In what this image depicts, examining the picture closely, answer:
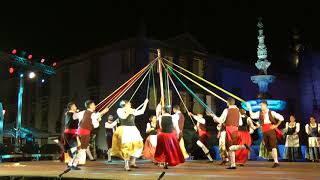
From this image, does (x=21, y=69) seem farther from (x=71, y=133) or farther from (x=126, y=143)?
(x=126, y=143)

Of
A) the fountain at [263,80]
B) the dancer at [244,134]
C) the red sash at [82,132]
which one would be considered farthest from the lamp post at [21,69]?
the fountain at [263,80]

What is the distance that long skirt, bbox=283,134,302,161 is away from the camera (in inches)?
688

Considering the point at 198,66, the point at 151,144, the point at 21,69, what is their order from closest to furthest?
the point at 151,144 < the point at 21,69 < the point at 198,66

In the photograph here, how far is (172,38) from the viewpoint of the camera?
32.6 metres

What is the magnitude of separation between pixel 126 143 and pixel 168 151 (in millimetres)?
1136

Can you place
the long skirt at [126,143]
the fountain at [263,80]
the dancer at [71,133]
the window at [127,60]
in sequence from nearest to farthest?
the long skirt at [126,143] → the dancer at [71,133] → the fountain at [263,80] → the window at [127,60]

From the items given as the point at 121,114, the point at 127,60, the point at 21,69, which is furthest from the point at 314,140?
the point at 127,60

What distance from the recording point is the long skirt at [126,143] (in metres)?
11.0

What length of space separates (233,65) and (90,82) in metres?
13.1

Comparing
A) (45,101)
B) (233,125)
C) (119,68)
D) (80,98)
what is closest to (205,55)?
(119,68)

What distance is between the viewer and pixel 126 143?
11062mm

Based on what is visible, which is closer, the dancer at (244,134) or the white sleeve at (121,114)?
the white sleeve at (121,114)

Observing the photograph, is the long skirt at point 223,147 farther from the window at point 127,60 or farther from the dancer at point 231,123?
the window at point 127,60

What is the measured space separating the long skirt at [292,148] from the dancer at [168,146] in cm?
781
